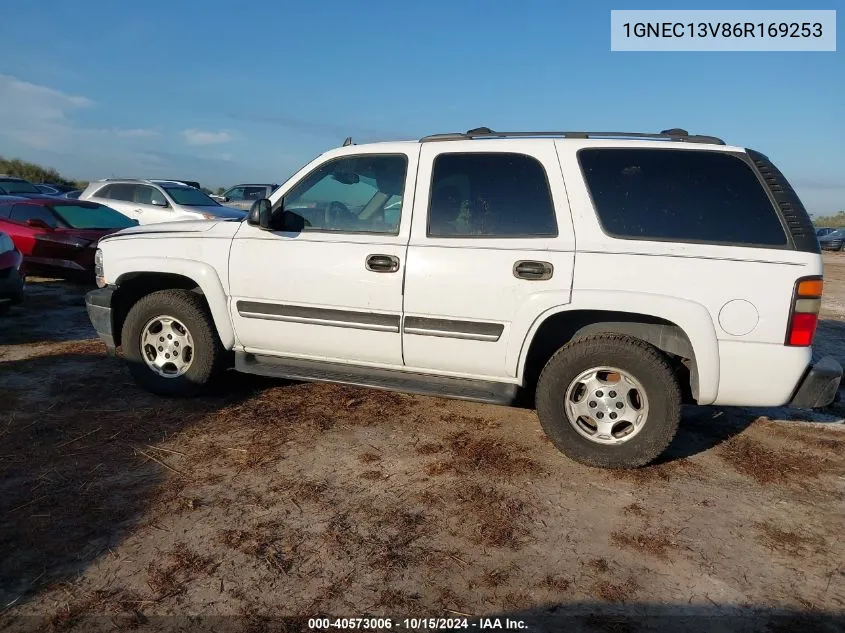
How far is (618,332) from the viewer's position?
361 cm

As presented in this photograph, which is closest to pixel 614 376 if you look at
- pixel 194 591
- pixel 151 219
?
pixel 194 591

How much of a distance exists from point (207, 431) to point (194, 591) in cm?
169

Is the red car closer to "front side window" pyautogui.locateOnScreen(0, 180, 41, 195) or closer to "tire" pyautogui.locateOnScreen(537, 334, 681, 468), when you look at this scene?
"tire" pyautogui.locateOnScreen(537, 334, 681, 468)

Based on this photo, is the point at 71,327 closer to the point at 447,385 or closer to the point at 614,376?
the point at 447,385

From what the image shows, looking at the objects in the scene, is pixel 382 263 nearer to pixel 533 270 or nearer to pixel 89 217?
pixel 533 270

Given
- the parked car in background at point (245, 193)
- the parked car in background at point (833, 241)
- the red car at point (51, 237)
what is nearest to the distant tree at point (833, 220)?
the parked car in background at point (833, 241)

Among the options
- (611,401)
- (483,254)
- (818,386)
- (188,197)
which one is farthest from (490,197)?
(188,197)

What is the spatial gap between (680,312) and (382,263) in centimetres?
179

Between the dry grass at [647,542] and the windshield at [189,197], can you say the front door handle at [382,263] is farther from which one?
the windshield at [189,197]

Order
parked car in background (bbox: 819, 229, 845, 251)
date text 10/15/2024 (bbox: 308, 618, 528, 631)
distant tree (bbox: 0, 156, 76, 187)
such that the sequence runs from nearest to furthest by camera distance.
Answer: date text 10/15/2024 (bbox: 308, 618, 528, 631) < parked car in background (bbox: 819, 229, 845, 251) < distant tree (bbox: 0, 156, 76, 187)

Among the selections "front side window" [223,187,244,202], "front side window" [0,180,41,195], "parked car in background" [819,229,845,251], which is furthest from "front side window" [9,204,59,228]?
"parked car in background" [819,229,845,251]

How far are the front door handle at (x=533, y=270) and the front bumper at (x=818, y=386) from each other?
4.92ft

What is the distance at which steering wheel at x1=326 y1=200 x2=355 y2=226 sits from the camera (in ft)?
13.4

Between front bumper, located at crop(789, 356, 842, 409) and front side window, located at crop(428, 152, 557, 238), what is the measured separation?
5.27ft
